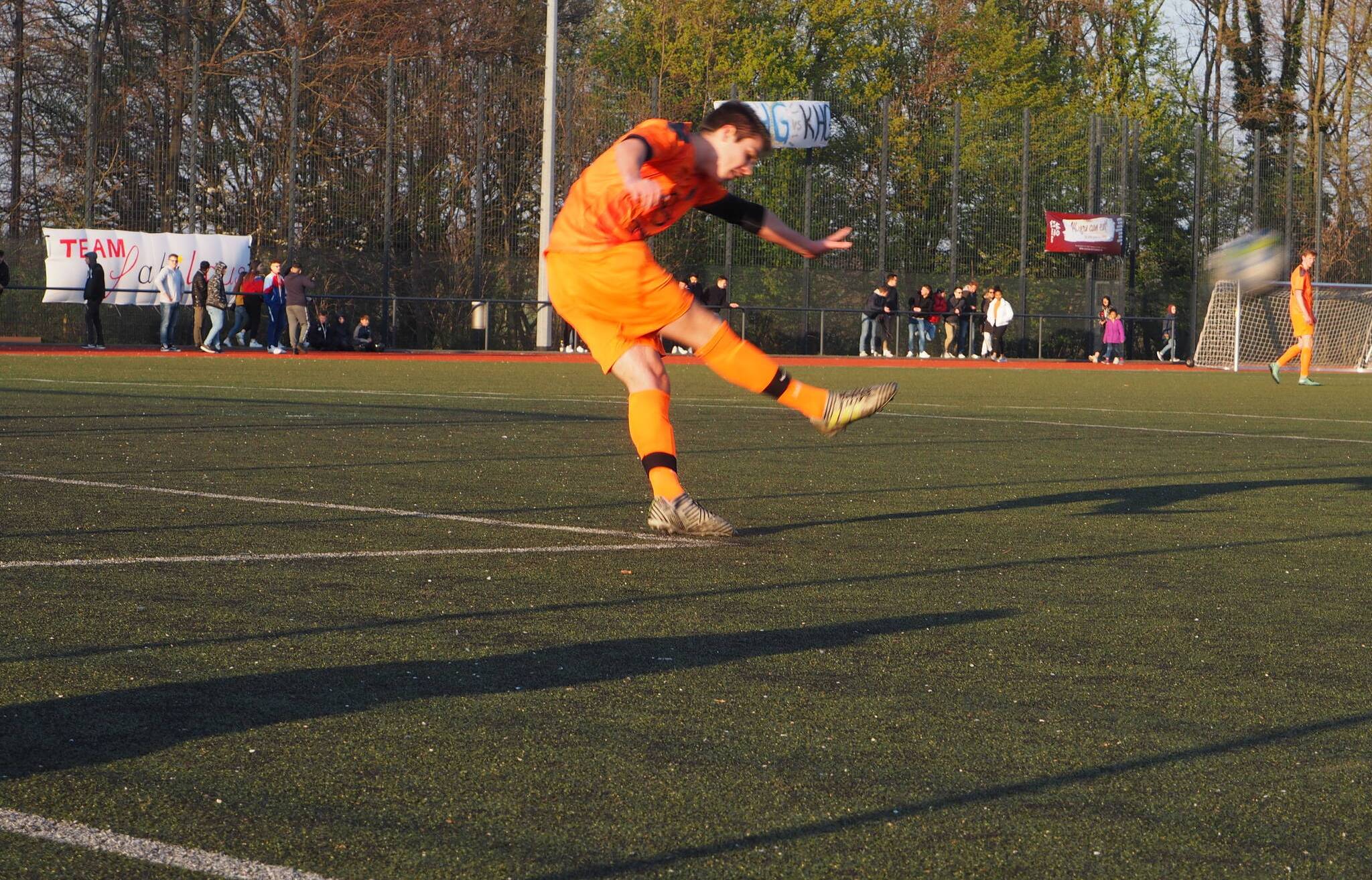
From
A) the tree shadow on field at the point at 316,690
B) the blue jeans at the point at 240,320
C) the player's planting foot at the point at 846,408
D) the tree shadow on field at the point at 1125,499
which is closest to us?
the tree shadow on field at the point at 316,690

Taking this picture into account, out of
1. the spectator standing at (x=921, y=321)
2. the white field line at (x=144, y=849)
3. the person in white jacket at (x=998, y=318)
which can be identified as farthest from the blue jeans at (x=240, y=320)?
the white field line at (x=144, y=849)

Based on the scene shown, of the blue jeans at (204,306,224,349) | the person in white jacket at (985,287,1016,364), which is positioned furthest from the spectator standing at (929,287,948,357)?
the blue jeans at (204,306,224,349)

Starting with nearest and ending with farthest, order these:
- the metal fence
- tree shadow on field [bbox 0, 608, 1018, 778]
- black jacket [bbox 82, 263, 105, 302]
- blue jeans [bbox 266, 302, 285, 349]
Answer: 1. tree shadow on field [bbox 0, 608, 1018, 778]
2. black jacket [bbox 82, 263, 105, 302]
3. blue jeans [bbox 266, 302, 285, 349]
4. the metal fence

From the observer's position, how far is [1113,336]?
4041 centimetres

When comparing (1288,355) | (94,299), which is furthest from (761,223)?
(94,299)

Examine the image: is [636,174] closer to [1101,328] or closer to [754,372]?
[754,372]

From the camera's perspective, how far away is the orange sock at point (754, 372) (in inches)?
268

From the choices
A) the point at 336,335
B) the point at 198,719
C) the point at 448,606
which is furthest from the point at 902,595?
the point at 336,335

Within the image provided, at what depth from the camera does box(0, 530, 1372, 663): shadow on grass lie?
13.6ft

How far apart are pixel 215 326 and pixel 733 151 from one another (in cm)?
2606

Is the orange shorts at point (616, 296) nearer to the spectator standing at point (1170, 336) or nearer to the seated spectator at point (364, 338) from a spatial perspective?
the seated spectator at point (364, 338)

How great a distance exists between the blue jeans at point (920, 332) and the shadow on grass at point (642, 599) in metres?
33.4

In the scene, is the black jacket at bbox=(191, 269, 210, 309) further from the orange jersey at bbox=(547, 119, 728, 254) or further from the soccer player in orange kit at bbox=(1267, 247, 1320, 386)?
the orange jersey at bbox=(547, 119, 728, 254)

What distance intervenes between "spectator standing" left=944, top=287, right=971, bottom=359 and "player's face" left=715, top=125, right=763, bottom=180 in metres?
34.2
